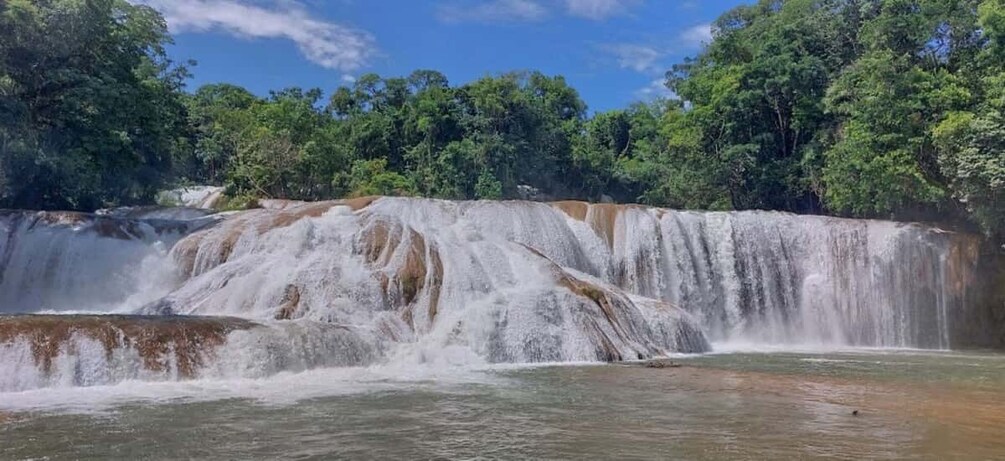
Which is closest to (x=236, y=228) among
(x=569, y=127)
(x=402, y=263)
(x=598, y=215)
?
(x=402, y=263)

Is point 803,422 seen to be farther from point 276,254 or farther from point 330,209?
point 330,209

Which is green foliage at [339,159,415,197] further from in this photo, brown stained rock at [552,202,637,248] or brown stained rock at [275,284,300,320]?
brown stained rock at [275,284,300,320]

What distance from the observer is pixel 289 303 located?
15.0 m

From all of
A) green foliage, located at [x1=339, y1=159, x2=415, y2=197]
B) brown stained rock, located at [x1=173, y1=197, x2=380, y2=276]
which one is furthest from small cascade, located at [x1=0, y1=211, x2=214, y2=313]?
green foliage, located at [x1=339, y1=159, x2=415, y2=197]

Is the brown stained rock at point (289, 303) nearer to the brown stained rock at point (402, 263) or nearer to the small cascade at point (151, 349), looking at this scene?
the brown stained rock at point (402, 263)

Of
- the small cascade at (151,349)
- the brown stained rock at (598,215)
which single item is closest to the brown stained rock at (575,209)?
the brown stained rock at (598,215)

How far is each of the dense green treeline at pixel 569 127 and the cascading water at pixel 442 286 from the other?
3153 mm

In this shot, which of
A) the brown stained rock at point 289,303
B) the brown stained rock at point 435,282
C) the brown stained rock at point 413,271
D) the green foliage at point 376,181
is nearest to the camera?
the brown stained rock at point 289,303

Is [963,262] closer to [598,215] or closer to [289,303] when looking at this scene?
[598,215]

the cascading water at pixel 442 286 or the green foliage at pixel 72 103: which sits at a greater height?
the green foliage at pixel 72 103

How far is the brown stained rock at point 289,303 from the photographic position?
1465cm

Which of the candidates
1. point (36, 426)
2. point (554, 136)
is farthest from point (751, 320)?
point (554, 136)

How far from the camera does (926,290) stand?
23062 mm

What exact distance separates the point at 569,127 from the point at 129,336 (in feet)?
151
